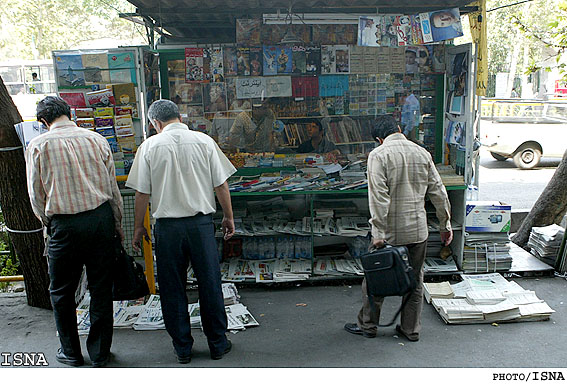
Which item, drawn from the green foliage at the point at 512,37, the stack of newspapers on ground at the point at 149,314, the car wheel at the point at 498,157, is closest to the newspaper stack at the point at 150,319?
the stack of newspapers on ground at the point at 149,314

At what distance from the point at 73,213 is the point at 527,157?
1399 cm

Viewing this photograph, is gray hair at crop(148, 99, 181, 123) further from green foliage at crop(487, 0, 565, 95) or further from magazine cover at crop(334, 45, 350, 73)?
green foliage at crop(487, 0, 565, 95)

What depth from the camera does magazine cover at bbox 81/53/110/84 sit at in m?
4.91

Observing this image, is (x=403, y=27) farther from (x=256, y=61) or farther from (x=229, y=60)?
(x=229, y=60)

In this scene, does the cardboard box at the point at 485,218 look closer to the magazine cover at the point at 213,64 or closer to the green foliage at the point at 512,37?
the magazine cover at the point at 213,64

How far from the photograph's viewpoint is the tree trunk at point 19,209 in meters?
4.64

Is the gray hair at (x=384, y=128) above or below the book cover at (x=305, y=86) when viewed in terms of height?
below

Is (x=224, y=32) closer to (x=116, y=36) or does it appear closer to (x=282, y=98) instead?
(x=282, y=98)

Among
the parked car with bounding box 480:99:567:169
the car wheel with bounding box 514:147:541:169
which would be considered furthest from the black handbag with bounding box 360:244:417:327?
the car wheel with bounding box 514:147:541:169

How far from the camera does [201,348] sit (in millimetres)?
4074

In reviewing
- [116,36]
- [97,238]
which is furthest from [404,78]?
[116,36]

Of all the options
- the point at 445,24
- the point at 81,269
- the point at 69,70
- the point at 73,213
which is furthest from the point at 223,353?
the point at 445,24

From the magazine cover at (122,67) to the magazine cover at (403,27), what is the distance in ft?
8.56

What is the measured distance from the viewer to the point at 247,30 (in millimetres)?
A: 5707
